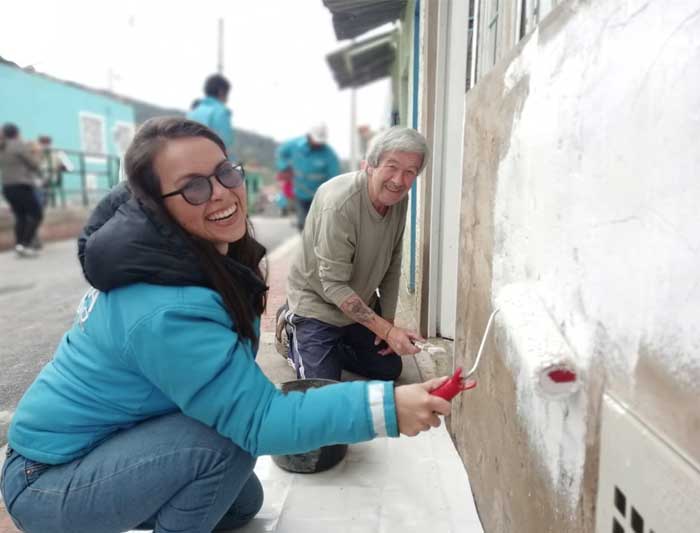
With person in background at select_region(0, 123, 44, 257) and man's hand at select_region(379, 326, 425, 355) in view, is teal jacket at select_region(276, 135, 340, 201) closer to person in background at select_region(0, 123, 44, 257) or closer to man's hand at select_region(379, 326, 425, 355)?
person in background at select_region(0, 123, 44, 257)

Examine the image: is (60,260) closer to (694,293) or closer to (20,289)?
(20,289)

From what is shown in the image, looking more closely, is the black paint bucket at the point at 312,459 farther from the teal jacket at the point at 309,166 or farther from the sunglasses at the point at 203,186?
the teal jacket at the point at 309,166

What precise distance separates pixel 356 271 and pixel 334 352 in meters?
0.41

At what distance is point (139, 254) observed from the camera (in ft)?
4.26

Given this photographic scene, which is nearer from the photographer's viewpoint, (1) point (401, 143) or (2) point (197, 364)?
(2) point (197, 364)

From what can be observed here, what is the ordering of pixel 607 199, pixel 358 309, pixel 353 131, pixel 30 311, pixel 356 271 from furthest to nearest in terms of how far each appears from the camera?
pixel 353 131, pixel 30 311, pixel 356 271, pixel 358 309, pixel 607 199

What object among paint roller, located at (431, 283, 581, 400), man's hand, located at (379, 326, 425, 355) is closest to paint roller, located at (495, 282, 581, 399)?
paint roller, located at (431, 283, 581, 400)

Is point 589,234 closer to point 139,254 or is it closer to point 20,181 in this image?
point 139,254

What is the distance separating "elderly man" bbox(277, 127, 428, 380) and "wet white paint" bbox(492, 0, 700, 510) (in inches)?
37.3

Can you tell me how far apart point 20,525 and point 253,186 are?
1796cm

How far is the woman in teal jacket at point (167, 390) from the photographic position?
1281 millimetres

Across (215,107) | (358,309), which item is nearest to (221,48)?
(215,107)

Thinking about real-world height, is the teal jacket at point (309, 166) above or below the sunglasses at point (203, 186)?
above

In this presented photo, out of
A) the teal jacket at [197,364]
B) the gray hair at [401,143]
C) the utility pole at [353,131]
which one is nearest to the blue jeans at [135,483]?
the teal jacket at [197,364]
